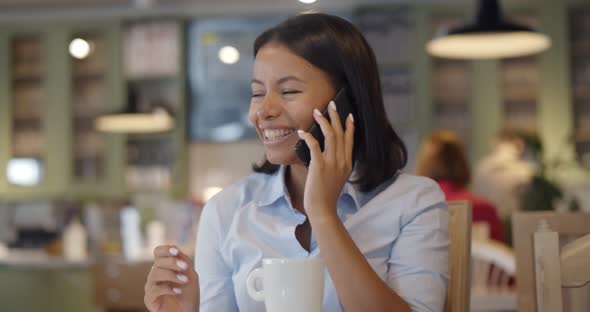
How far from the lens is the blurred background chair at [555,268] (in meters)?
1.06

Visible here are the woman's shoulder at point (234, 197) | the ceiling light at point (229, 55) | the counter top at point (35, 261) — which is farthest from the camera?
the counter top at point (35, 261)

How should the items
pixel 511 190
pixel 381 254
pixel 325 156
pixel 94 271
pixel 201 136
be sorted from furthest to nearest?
pixel 201 136, pixel 511 190, pixel 94 271, pixel 381 254, pixel 325 156

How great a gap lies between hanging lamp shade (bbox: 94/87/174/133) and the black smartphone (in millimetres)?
4764

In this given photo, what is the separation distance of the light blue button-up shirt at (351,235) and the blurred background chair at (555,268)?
22 centimetres

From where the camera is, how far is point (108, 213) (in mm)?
6617

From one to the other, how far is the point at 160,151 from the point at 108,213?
84 cm

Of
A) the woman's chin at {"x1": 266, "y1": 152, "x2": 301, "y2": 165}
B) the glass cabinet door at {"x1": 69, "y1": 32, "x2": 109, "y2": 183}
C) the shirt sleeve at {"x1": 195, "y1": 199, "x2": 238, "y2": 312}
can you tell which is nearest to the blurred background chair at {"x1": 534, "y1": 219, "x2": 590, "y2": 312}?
the woman's chin at {"x1": 266, "y1": 152, "x2": 301, "y2": 165}

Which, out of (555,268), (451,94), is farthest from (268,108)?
(451,94)

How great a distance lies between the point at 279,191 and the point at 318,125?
0.54ft

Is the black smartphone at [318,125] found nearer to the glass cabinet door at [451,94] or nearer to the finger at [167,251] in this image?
the finger at [167,251]

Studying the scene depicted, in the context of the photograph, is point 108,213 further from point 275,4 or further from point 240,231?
point 240,231

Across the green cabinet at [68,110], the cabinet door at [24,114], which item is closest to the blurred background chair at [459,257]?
the green cabinet at [68,110]

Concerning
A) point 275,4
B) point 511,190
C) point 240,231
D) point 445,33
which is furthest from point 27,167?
point 240,231

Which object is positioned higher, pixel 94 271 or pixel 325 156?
pixel 325 156
